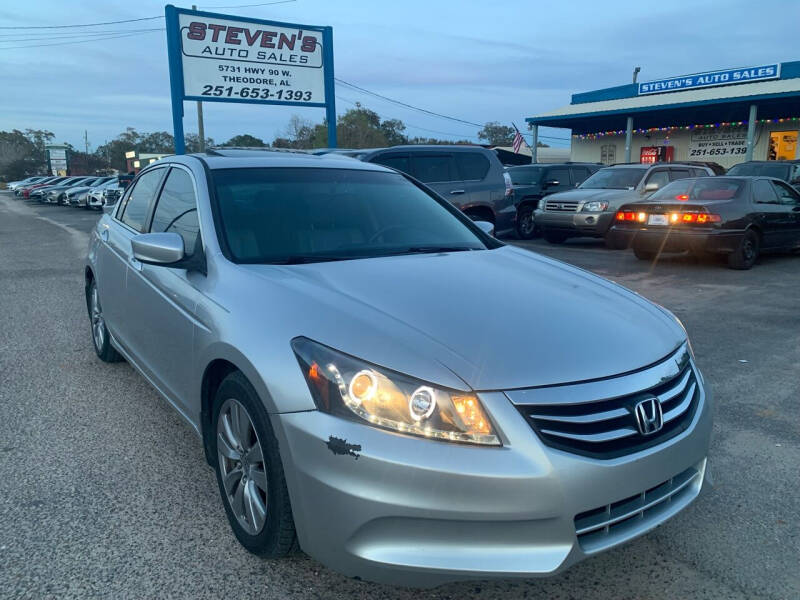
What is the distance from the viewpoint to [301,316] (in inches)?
92.5

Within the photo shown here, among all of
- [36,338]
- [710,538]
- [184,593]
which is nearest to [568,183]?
[36,338]

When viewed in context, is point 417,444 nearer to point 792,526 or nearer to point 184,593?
point 184,593

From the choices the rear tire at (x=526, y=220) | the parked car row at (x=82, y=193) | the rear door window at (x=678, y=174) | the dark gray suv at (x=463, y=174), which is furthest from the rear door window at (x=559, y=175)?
the parked car row at (x=82, y=193)

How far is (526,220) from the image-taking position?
1484 cm

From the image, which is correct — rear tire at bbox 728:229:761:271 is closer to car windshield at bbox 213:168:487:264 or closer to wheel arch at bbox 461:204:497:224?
wheel arch at bbox 461:204:497:224

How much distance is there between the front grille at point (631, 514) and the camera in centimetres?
204

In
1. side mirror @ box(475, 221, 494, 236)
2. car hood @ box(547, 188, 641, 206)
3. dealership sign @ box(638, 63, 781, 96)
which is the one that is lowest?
car hood @ box(547, 188, 641, 206)

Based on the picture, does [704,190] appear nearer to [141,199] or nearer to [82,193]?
[141,199]

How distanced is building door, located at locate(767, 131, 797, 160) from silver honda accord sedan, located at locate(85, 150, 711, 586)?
30516 millimetres

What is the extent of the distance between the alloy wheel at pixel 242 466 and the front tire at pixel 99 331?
2640 mm

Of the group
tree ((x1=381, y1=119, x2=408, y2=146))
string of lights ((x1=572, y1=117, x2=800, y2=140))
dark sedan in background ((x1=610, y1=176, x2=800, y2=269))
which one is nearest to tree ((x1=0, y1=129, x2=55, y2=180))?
tree ((x1=381, y1=119, x2=408, y2=146))

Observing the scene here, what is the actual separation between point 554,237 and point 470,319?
1172cm

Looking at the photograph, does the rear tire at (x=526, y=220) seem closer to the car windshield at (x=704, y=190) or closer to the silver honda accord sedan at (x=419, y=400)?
the car windshield at (x=704, y=190)

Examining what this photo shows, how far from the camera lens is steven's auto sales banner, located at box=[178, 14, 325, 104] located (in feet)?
50.8
